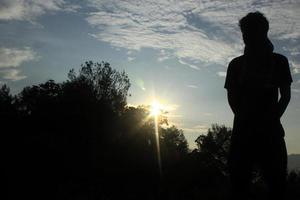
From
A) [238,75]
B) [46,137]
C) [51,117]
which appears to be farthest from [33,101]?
[238,75]

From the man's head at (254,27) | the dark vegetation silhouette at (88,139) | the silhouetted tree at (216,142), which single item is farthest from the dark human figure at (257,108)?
the silhouetted tree at (216,142)

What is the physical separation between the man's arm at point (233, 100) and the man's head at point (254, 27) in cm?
49

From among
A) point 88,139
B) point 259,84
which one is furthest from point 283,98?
point 88,139

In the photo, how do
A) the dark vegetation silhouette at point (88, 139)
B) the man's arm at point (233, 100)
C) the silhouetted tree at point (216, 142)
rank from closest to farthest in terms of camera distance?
1. the man's arm at point (233, 100)
2. the dark vegetation silhouette at point (88, 139)
3. the silhouetted tree at point (216, 142)

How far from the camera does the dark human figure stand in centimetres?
406

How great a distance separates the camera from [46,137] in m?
39.5

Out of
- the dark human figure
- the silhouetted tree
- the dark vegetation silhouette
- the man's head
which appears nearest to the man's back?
the dark human figure

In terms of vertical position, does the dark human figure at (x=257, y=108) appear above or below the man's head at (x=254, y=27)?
below

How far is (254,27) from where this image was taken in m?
4.34

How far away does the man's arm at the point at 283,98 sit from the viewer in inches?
165

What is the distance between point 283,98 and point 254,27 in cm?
72

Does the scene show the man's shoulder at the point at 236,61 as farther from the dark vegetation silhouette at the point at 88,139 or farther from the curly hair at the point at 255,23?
the dark vegetation silhouette at the point at 88,139

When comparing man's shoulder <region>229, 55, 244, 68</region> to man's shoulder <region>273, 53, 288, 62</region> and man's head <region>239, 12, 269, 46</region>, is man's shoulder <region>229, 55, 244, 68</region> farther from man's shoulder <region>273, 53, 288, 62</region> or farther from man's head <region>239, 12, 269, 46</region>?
man's shoulder <region>273, 53, 288, 62</region>

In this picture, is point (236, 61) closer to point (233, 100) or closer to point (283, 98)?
point (233, 100)
